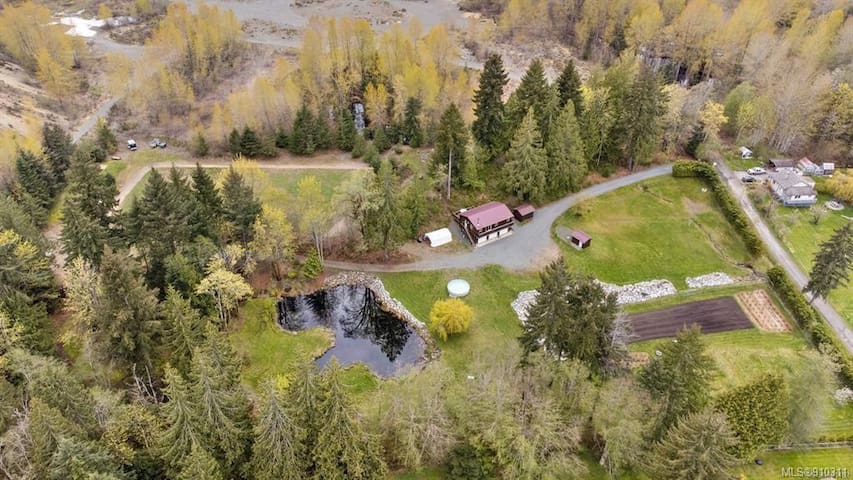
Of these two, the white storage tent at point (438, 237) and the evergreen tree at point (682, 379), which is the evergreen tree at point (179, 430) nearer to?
the evergreen tree at point (682, 379)

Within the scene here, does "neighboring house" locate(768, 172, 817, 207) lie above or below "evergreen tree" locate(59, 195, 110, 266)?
below

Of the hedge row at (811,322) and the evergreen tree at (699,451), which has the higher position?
the evergreen tree at (699,451)

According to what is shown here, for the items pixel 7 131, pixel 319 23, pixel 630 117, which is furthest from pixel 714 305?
pixel 7 131

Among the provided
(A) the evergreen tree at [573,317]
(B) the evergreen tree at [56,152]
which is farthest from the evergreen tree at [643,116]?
(B) the evergreen tree at [56,152]

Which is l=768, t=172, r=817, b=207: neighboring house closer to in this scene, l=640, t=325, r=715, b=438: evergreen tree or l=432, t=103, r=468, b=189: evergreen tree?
l=432, t=103, r=468, b=189: evergreen tree

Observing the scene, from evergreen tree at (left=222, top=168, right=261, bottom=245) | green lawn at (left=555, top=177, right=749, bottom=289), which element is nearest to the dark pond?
evergreen tree at (left=222, top=168, right=261, bottom=245)

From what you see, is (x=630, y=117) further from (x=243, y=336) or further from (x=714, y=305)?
(x=243, y=336)

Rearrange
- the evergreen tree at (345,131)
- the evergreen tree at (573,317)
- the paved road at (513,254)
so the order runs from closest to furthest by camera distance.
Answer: the evergreen tree at (573,317), the paved road at (513,254), the evergreen tree at (345,131)
